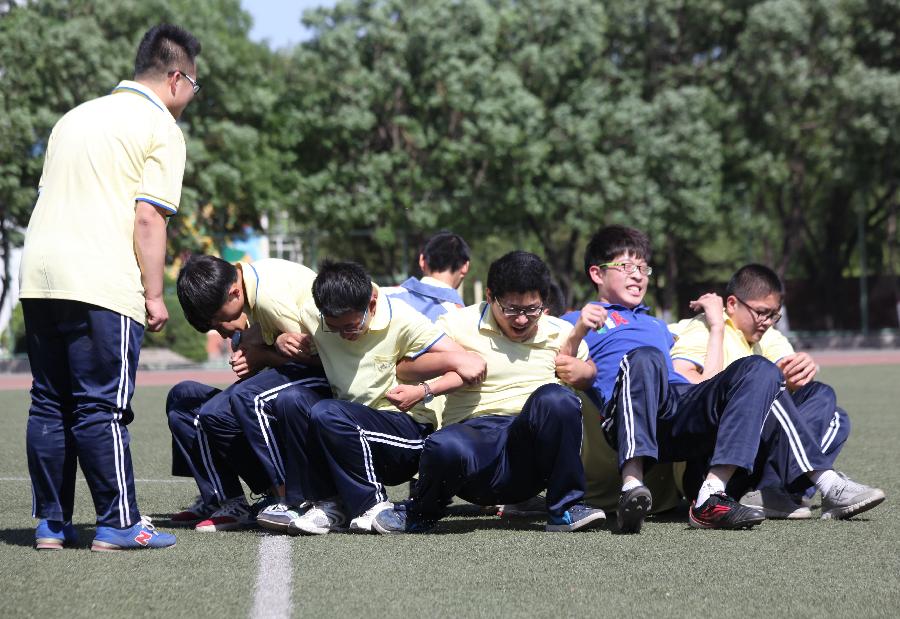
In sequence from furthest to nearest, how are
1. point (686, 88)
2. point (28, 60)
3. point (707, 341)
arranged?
point (686, 88) → point (28, 60) → point (707, 341)

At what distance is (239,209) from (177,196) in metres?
24.3

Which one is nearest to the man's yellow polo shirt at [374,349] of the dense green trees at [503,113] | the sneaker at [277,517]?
the sneaker at [277,517]

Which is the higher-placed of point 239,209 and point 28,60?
point 28,60

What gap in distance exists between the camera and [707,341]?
6316mm

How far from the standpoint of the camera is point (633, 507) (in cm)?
537

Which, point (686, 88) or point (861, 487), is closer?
point (861, 487)

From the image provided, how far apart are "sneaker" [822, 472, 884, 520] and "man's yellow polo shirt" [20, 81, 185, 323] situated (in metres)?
3.24

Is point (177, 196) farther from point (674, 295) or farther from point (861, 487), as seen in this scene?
point (674, 295)

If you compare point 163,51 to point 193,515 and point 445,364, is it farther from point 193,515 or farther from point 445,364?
point 193,515

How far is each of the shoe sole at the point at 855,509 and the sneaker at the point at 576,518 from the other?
111cm

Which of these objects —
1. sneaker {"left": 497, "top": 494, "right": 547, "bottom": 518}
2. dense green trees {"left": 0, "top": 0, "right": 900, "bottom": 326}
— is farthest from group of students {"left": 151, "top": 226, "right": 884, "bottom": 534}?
dense green trees {"left": 0, "top": 0, "right": 900, "bottom": 326}

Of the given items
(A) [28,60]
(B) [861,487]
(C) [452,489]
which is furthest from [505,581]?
(A) [28,60]

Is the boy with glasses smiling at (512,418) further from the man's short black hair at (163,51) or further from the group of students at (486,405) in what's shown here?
the man's short black hair at (163,51)

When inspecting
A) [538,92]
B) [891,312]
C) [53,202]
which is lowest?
[891,312]
